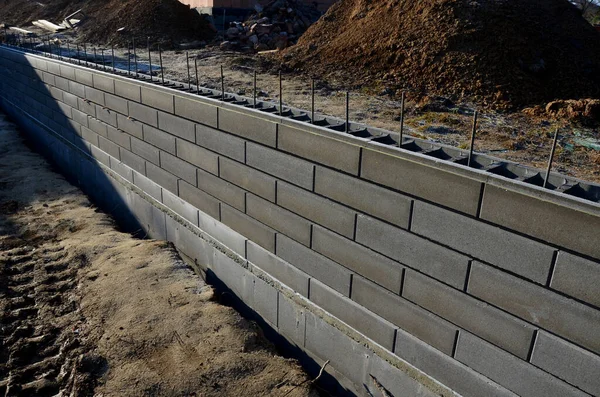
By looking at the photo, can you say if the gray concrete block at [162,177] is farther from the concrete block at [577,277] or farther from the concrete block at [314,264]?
the concrete block at [577,277]

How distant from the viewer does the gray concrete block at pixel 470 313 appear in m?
3.15

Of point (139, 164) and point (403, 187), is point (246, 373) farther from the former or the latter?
point (139, 164)

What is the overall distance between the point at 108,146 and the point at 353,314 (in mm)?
6034

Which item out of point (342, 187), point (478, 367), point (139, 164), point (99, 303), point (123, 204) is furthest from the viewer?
point (123, 204)

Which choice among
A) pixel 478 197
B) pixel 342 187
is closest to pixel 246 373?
pixel 342 187

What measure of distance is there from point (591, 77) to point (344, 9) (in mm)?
5299

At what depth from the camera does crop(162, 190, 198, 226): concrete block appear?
6.45 meters

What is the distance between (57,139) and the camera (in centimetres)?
1097

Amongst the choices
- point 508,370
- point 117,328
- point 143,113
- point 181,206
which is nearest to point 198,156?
point 181,206

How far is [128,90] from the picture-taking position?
7320mm

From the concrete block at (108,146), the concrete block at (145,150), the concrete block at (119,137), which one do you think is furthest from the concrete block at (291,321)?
the concrete block at (108,146)

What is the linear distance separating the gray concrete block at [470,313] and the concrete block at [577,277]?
1.31 ft

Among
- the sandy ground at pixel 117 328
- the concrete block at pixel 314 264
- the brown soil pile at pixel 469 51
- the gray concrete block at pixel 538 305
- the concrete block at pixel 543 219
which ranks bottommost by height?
the sandy ground at pixel 117 328

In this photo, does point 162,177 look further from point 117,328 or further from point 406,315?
point 406,315
